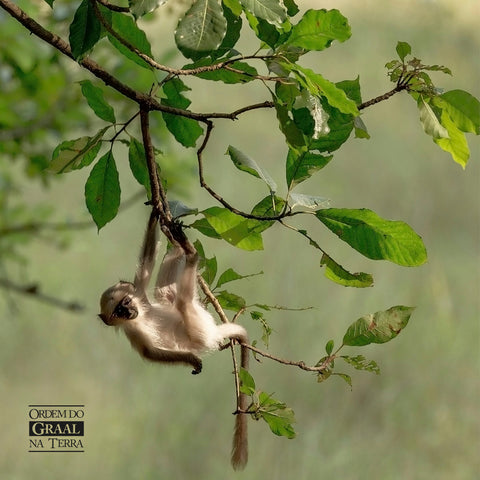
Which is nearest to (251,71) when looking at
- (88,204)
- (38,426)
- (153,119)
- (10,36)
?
(88,204)

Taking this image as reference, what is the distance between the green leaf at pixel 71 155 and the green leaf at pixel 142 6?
1.12ft

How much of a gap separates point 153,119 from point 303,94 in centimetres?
129

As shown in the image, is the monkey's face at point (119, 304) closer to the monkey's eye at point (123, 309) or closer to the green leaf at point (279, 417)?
the monkey's eye at point (123, 309)

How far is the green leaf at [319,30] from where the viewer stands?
0.75m

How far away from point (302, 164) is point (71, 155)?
26cm

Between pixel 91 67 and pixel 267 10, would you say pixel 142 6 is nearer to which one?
pixel 267 10

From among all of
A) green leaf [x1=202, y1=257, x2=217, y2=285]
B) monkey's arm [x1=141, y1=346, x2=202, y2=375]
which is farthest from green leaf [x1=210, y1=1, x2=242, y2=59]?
monkey's arm [x1=141, y1=346, x2=202, y2=375]

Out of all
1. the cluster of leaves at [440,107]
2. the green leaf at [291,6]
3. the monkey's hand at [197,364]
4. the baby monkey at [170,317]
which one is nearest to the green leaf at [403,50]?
the cluster of leaves at [440,107]

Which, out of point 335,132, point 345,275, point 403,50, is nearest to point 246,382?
point 345,275

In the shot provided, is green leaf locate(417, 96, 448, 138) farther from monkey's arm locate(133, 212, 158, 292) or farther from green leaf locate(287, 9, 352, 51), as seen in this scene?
monkey's arm locate(133, 212, 158, 292)

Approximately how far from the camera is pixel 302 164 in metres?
0.86

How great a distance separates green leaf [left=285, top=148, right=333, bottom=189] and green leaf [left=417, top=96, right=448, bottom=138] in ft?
0.32

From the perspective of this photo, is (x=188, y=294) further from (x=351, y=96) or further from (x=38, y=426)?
(x=38, y=426)

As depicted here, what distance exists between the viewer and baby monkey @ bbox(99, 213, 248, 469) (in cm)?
104
